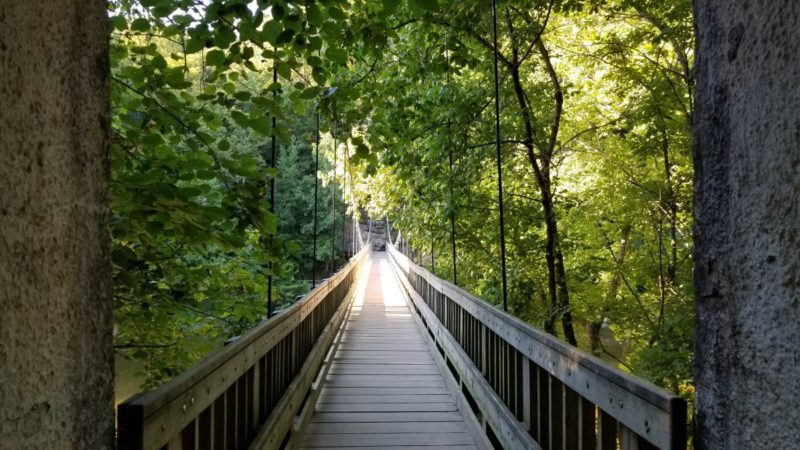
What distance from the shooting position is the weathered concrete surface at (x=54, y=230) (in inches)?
28.0

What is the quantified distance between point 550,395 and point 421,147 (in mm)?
4382

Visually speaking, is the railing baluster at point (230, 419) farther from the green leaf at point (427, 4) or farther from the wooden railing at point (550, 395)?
the green leaf at point (427, 4)

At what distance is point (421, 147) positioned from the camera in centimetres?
637

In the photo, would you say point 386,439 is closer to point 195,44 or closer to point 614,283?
point 195,44

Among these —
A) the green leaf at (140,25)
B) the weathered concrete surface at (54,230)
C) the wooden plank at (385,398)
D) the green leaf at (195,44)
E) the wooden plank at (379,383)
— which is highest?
the green leaf at (140,25)

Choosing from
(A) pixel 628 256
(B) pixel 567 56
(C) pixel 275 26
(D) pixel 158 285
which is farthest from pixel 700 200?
(A) pixel 628 256

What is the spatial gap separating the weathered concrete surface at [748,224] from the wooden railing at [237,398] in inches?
→ 45.0

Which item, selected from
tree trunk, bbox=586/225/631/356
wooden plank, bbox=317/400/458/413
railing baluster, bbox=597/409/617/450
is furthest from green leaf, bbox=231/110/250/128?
tree trunk, bbox=586/225/631/356

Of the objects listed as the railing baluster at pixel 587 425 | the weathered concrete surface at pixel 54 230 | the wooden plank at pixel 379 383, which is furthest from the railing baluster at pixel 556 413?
the wooden plank at pixel 379 383

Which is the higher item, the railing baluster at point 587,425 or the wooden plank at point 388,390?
the railing baluster at point 587,425

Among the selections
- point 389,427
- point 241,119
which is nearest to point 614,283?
point 389,427

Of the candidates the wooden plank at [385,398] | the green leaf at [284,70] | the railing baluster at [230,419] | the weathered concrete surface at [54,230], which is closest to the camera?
the weathered concrete surface at [54,230]

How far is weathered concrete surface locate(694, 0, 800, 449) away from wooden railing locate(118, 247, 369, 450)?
3.75 feet

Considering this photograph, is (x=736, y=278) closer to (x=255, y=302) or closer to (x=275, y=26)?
(x=275, y=26)
